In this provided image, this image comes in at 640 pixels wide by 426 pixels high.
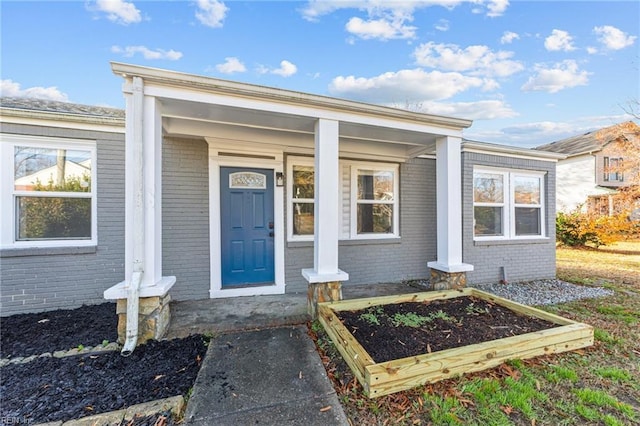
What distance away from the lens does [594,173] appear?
554 inches

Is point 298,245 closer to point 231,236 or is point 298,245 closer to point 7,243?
point 231,236

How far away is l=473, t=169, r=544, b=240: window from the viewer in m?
5.53

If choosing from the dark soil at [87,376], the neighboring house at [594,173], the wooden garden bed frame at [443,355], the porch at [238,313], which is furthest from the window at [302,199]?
the neighboring house at [594,173]

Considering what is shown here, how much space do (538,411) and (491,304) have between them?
193 centimetres

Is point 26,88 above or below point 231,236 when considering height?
above

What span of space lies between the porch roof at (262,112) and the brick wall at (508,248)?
1.67 meters

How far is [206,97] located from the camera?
2.91 meters

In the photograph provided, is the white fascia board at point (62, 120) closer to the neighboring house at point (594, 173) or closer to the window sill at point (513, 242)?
the window sill at point (513, 242)

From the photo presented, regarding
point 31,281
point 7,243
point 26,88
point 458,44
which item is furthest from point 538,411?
point 26,88

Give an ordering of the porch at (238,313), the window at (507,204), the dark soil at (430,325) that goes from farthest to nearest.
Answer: the window at (507,204), the porch at (238,313), the dark soil at (430,325)

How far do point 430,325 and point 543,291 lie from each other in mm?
3640

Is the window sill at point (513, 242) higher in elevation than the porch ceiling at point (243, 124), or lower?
lower

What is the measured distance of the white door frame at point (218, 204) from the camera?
423 centimetres

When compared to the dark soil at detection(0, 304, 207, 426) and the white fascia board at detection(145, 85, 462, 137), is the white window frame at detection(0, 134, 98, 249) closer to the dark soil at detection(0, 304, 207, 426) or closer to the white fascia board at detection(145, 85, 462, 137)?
the dark soil at detection(0, 304, 207, 426)
